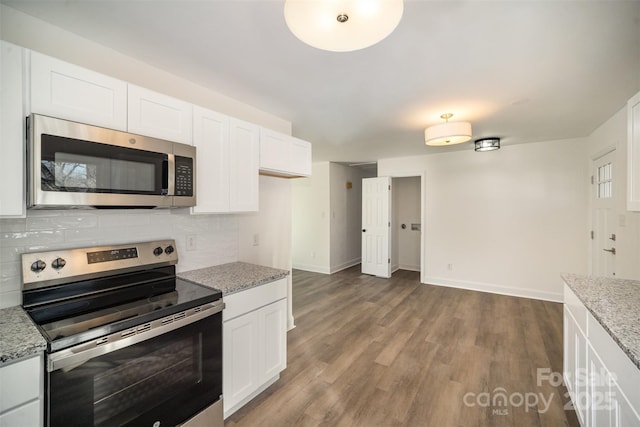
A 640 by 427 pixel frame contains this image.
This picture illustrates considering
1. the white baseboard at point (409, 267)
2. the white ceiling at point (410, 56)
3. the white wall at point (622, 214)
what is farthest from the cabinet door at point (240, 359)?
the white baseboard at point (409, 267)

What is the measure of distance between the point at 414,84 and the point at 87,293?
2.62m

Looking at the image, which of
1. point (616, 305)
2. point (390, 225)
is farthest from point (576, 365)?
point (390, 225)

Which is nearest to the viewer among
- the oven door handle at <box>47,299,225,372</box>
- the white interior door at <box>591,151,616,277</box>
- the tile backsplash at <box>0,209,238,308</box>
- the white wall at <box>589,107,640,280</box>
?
the oven door handle at <box>47,299,225,372</box>

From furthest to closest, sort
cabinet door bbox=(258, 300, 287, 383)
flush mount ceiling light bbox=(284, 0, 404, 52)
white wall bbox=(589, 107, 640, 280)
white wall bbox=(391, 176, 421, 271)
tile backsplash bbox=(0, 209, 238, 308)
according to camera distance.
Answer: white wall bbox=(391, 176, 421, 271) < white wall bbox=(589, 107, 640, 280) < cabinet door bbox=(258, 300, 287, 383) < tile backsplash bbox=(0, 209, 238, 308) < flush mount ceiling light bbox=(284, 0, 404, 52)

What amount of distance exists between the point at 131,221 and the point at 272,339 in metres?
Result: 1.31

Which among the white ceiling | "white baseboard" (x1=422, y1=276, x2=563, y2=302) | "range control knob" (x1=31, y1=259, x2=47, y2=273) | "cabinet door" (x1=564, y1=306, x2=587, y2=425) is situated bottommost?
"white baseboard" (x1=422, y1=276, x2=563, y2=302)

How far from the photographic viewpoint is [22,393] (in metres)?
0.98

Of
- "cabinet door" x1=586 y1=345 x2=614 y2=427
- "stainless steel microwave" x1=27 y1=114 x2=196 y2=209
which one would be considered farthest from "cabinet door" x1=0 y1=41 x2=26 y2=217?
"cabinet door" x1=586 y1=345 x2=614 y2=427

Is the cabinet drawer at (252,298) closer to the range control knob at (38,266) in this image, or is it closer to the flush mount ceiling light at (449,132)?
the range control knob at (38,266)

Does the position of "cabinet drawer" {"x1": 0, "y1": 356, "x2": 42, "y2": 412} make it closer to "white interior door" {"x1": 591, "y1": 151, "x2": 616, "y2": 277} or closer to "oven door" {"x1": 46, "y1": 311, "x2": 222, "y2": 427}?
"oven door" {"x1": 46, "y1": 311, "x2": 222, "y2": 427}

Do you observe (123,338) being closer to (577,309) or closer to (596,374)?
(596,374)

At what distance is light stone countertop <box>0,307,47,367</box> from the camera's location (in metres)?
0.96

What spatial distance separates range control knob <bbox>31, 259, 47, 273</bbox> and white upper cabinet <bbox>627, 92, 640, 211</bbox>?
127 inches

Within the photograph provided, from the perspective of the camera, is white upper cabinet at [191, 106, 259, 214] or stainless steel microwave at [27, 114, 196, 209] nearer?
stainless steel microwave at [27, 114, 196, 209]
